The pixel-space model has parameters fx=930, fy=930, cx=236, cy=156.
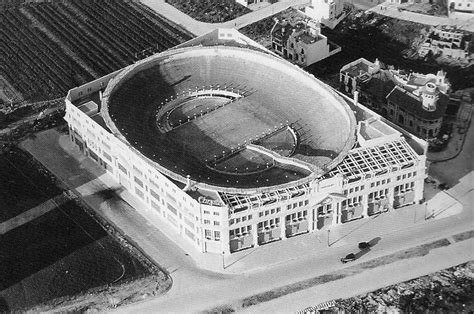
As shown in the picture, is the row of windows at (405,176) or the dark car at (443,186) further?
the dark car at (443,186)

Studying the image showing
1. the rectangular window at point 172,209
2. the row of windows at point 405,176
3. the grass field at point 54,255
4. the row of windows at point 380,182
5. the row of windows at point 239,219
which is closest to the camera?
the grass field at point 54,255

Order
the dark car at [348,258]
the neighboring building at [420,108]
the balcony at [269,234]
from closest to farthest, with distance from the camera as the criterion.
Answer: the dark car at [348,258]
the balcony at [269,234]
the neighboring building at [420,108]

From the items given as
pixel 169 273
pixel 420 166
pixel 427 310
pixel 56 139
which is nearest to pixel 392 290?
Result: pixel 427 310

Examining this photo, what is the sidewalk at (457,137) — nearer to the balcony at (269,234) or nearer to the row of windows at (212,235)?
the balcony at (269,234)

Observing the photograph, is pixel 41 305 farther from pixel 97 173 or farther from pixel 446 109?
pixel 446 109

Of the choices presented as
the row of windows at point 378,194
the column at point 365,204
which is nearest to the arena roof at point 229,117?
the column at point 365,204

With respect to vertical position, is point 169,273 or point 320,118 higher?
point 320,118

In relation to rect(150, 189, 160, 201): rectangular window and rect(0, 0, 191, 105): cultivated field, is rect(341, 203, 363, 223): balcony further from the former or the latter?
rect(0, 0, 191, 105): cultivated field
